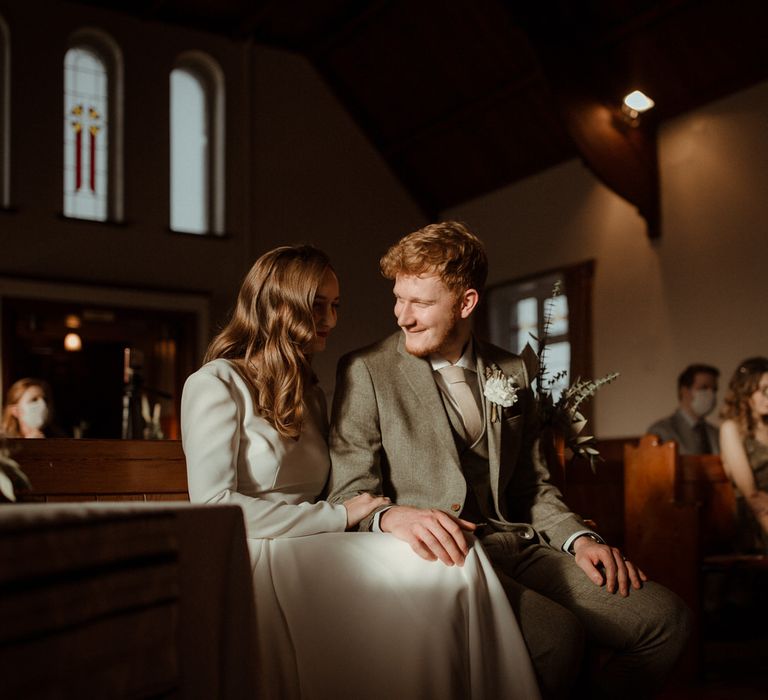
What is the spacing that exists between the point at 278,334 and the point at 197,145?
985 cm

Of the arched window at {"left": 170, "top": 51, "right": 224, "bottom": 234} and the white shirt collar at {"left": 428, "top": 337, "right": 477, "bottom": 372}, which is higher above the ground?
the arched window at {"left": 170, "top": 51, "right": 224, "bottom": 234}

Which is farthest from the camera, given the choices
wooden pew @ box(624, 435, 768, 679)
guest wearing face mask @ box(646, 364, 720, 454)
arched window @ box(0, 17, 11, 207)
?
arched window @ box(0, 17, 11, 207)

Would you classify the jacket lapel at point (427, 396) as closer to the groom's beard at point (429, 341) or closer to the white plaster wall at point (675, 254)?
the groom's beard at point (429, 341)

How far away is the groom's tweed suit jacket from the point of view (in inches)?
101

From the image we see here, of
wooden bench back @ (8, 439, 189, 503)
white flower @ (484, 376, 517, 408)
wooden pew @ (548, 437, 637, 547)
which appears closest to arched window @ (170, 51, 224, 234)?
wooden pew @ (548, 437, 637, 547)

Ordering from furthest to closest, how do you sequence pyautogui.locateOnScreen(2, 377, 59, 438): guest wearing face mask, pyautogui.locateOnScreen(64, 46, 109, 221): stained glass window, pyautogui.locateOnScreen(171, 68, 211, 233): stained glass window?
1. pyautogui.locateOnScreen(171, 68, 211, 233): stained glass window
2. pyautogui.locateOnScreen(64, 46, 109, 221): stained glass window
3. pyautogui.locateOnScreen(2, 377, 59, 438): guest wearing face mask

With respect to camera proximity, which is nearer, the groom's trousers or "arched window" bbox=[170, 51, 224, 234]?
the groom's trousers

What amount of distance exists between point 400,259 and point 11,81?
925 centimetres

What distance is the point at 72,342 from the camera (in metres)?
10.7

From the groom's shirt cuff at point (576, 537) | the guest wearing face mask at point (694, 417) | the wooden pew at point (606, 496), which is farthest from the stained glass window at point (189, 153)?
the groom's shirt cuff at point (576, 537)

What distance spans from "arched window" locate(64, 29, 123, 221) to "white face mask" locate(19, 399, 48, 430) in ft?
16.9

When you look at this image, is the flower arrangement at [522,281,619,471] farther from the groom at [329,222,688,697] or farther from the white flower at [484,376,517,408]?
the white flower at [484,376,517,408]

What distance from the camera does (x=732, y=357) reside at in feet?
29.9

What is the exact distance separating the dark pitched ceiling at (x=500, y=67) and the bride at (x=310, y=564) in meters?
7.55
